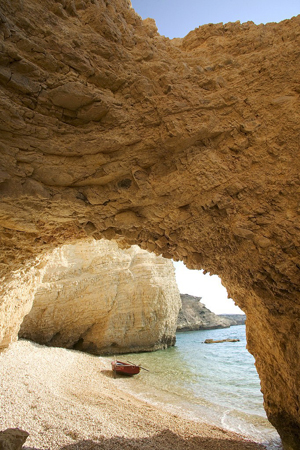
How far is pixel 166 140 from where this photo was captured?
3670mm

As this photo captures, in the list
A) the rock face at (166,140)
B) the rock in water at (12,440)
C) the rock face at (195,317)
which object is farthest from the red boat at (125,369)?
the rock face at (195,317)

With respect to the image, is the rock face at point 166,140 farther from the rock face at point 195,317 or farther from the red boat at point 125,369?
the rock face at point 195,317

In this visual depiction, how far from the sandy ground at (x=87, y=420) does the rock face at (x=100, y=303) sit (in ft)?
28.3

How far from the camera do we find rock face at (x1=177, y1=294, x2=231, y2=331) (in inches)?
1874

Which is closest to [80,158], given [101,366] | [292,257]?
[292,257]

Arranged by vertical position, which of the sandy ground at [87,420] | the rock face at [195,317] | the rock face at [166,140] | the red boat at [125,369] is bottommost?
the rock face at [195,317]

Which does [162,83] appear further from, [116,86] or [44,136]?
[44,136]

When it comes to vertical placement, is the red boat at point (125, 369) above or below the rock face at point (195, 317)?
above

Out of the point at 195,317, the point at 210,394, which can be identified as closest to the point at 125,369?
the point at 210,394

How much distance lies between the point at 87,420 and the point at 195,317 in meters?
48.7

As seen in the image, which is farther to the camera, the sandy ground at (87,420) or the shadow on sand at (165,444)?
the sandy ground at (87,420)

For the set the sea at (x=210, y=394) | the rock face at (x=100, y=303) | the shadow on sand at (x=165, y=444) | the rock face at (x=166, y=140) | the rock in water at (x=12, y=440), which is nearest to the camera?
the rock in water at (x=12, y=440)

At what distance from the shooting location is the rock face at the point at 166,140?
11.1 ft

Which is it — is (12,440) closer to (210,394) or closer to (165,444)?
(165,444)
